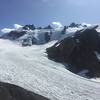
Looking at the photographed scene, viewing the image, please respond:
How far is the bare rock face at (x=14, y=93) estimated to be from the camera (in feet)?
71.7

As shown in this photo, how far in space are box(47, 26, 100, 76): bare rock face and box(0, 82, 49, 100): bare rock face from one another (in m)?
Answer: 33.8

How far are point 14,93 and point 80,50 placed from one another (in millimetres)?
41907

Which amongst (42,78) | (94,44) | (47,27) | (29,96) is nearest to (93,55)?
(94,44)

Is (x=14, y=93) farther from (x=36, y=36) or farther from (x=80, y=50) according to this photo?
(x=36, y=36)

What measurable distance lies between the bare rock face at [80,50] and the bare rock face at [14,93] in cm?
3376

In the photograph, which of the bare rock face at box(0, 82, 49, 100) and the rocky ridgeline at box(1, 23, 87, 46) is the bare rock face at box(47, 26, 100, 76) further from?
the bare rock face at box(0, 82, 49, 100)

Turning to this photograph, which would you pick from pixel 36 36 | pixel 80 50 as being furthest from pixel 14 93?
pixel 36 36

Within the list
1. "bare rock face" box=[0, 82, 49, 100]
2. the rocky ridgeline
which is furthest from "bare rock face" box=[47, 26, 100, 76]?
"bare rock face" box=[0, 82, 49, 100]

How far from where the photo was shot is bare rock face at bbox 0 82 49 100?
21844 millimetres

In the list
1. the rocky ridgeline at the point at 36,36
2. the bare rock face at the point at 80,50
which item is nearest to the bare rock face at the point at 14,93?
the bare rock face at the point at 80,50

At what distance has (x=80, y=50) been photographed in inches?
2475

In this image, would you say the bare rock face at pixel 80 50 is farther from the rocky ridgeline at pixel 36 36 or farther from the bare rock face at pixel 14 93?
the bare rock face at pixel 14 93

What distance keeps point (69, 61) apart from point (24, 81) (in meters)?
33.0

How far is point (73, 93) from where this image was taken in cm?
2800
